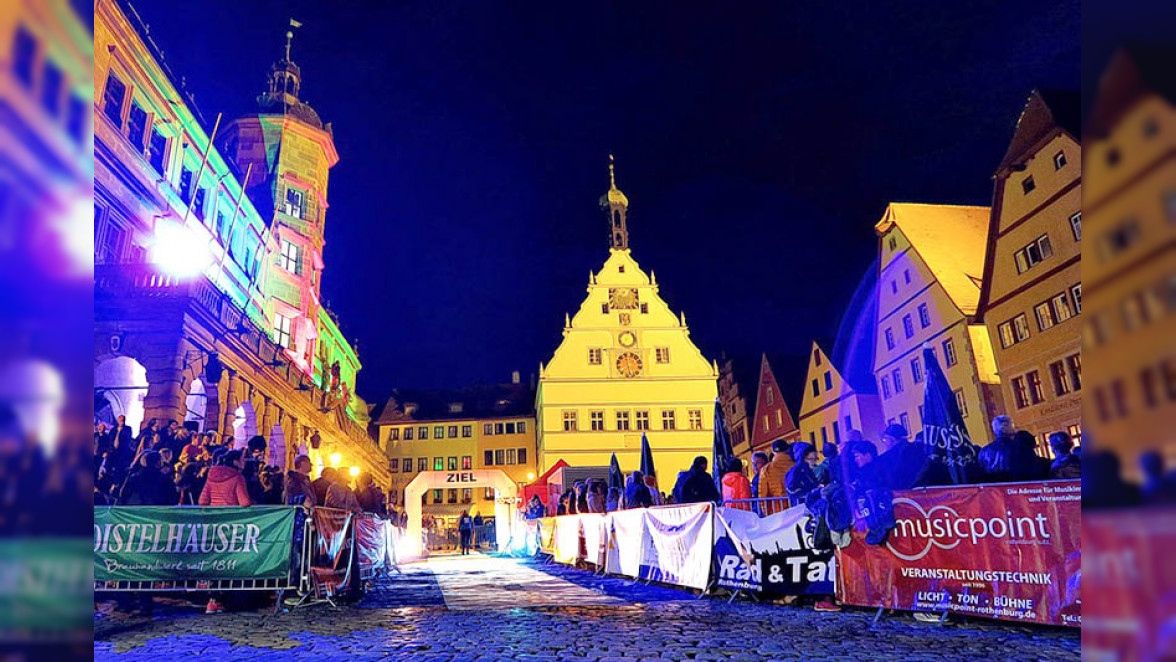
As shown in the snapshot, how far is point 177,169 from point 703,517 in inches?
994

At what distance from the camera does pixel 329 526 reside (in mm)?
11891

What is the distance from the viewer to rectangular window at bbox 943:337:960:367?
108ft

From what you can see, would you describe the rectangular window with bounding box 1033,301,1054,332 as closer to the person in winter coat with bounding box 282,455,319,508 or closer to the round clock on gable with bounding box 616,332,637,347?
the person in winter coat with bounding box 282,455,319,508

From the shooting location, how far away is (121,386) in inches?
742

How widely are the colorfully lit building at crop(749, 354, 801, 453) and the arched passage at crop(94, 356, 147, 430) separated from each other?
119 feet

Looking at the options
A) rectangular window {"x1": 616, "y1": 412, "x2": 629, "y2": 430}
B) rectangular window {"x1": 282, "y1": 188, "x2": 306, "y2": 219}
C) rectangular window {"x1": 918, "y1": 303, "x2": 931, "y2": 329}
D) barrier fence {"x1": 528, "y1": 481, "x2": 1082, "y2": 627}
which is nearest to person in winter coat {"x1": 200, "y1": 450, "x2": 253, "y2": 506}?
barrier fence {"x1": 528, "y1": 481, "x2": 1082, "y2": 627}

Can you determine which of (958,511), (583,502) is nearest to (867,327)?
(583,502)

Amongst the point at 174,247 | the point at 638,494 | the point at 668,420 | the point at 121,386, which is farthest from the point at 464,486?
the point at 668,420

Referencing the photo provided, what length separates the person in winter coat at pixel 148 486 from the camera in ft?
35.0

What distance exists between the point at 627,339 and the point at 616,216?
12233 mm

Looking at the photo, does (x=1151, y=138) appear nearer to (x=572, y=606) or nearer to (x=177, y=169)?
(x=572, y=606)

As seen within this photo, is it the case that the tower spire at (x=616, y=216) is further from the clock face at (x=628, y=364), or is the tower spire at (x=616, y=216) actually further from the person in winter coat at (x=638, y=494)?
the person in winter coat at (x=638, y=494)

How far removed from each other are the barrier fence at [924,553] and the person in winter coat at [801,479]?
281 mm

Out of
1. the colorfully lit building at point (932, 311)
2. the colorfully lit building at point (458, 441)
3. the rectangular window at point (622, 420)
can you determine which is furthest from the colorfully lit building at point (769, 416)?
the colorfully lit building at point (458, 441)
